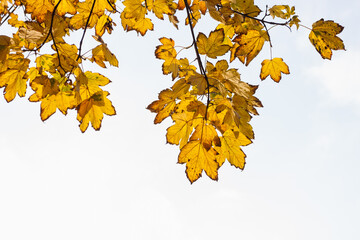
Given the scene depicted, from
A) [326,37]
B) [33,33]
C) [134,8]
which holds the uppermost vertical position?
[134,8]

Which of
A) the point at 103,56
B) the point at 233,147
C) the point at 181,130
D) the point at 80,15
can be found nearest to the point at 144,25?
the point at 80,15

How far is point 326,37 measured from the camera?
147 centimetres

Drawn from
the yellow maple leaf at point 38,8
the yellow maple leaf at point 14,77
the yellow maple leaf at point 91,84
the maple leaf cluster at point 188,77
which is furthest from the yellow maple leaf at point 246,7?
the yellow maple leaf at point 14,77

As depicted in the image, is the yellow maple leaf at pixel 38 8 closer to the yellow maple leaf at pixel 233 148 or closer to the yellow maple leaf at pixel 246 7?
the yellow maple leaf at pixel 246 7

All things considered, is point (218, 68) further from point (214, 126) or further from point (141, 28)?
point (141, 28)

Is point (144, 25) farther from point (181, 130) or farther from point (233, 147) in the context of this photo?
point (233, 147)

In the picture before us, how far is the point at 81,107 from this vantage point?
144cm

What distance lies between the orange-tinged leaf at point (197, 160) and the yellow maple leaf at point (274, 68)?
0.57m

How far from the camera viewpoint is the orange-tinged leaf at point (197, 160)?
1361 millimetres

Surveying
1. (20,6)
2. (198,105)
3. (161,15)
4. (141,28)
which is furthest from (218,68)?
(20,6)

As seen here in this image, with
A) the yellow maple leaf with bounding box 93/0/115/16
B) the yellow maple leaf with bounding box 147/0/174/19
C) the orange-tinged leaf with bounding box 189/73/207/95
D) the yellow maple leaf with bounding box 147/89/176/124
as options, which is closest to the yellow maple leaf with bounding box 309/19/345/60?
the orange-tinged leaf with bounding box 189/73/207/95

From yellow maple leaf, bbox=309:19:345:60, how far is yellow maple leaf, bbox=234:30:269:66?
236mm

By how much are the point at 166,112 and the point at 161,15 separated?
0.73 m

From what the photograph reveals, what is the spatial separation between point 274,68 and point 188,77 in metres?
0.50
